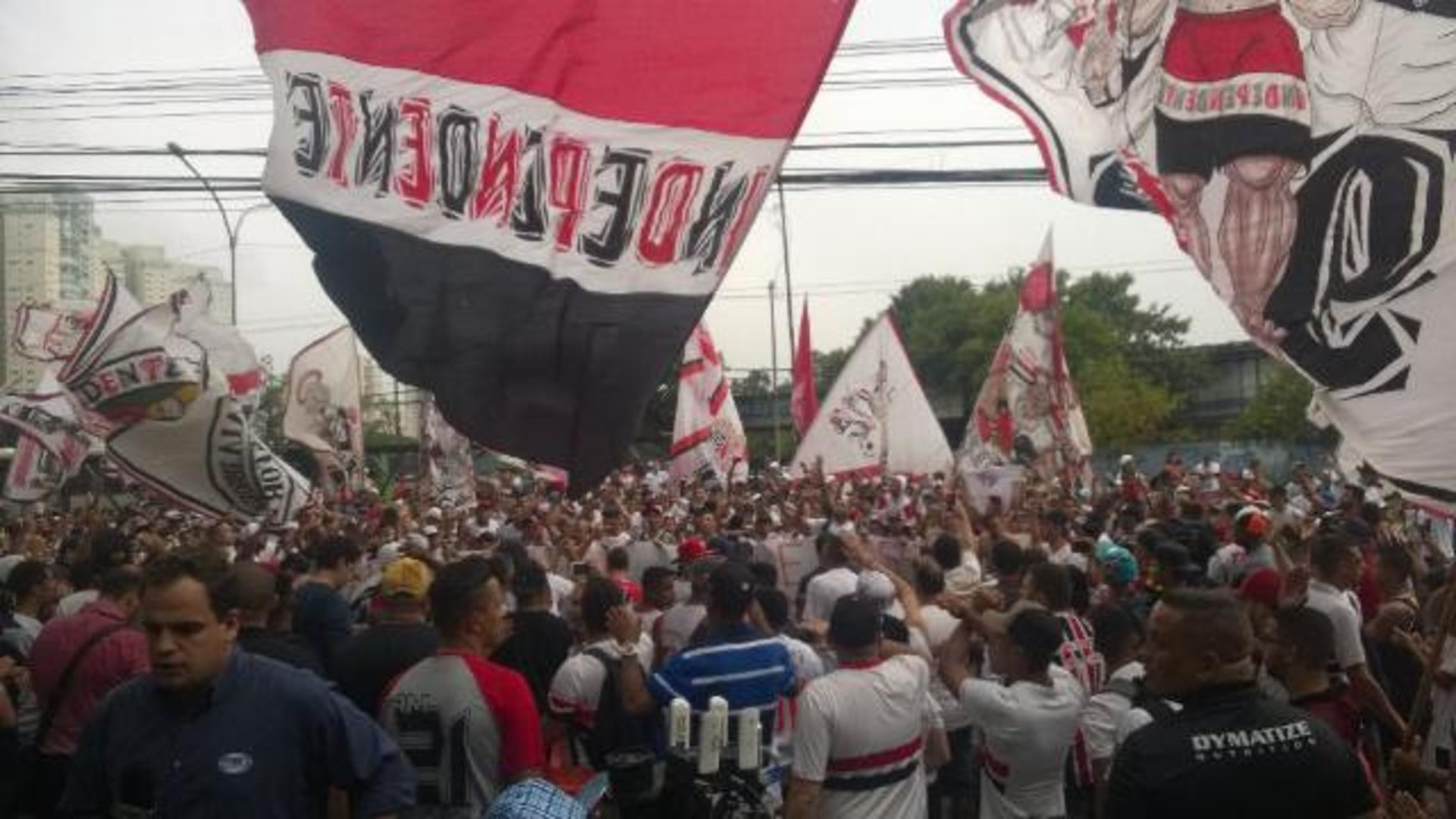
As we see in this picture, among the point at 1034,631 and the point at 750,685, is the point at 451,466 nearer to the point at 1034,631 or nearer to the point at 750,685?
the point at 750,685

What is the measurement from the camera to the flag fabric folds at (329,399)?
61.2 feet

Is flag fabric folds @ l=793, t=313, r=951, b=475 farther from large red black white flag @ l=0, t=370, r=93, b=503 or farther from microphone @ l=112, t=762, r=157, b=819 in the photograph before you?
microphone @ l=112, t=762, r=157, b=819

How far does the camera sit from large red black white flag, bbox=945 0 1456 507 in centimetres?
471

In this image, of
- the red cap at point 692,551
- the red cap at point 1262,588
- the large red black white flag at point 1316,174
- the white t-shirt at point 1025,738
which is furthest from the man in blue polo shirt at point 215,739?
the red cap at point 692,551

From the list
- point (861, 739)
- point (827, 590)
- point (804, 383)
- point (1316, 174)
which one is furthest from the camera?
point (804, 383)

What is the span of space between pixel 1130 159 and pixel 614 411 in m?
2.97

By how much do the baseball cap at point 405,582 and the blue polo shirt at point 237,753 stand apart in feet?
5.89

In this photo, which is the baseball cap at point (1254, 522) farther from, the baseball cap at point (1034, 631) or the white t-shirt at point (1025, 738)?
the baseball cap at point (1034, 631)

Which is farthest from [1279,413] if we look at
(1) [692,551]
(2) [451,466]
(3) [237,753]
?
(3) [237,753]

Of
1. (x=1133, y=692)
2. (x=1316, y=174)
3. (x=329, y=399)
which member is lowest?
(x=1133, y=692)

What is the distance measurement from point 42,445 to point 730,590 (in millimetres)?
17172

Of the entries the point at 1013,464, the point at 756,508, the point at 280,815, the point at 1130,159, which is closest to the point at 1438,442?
the point at 1130,159

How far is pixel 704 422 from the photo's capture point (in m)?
18.6

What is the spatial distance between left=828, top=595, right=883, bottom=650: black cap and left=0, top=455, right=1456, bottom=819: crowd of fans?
0.01 meters
